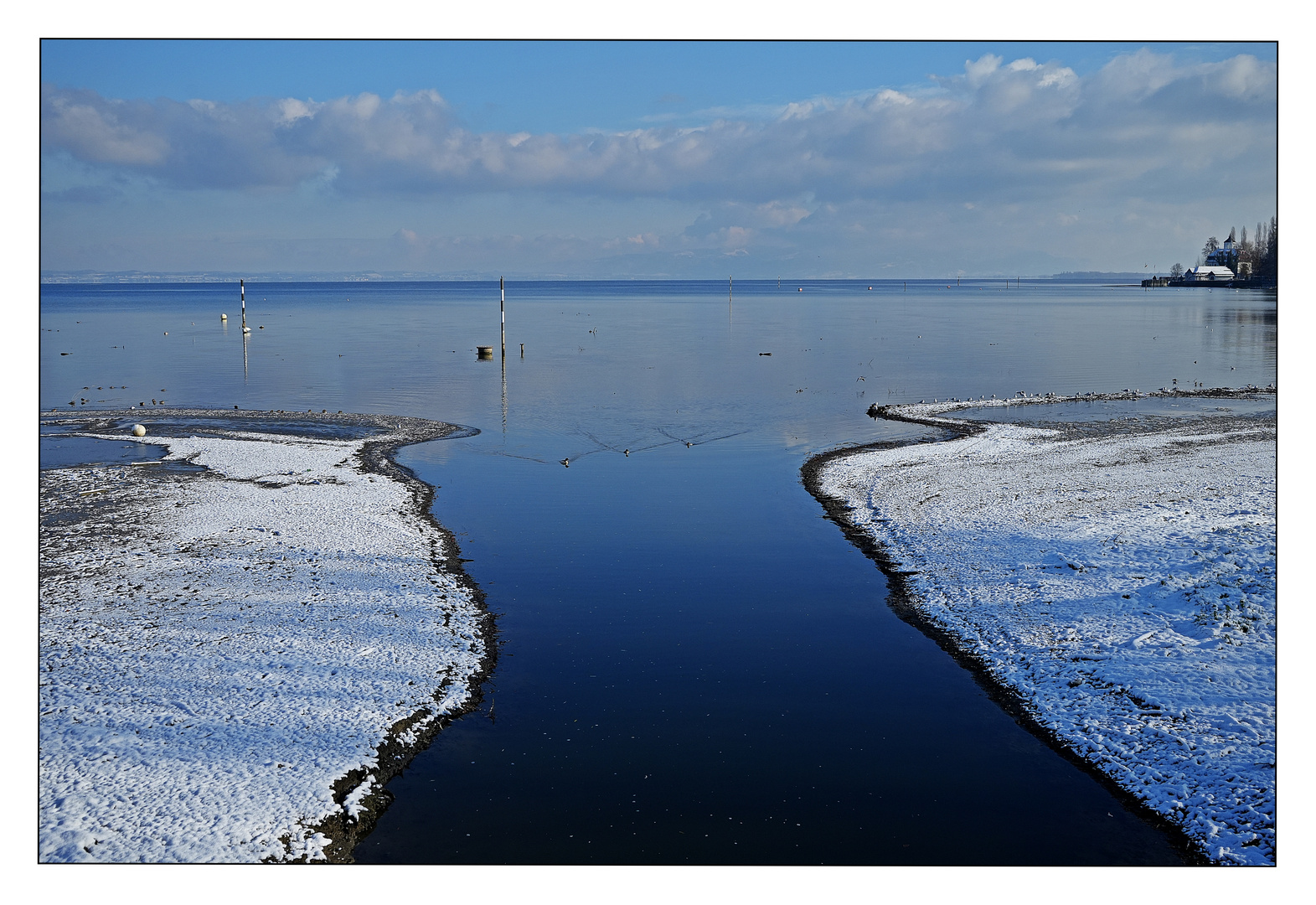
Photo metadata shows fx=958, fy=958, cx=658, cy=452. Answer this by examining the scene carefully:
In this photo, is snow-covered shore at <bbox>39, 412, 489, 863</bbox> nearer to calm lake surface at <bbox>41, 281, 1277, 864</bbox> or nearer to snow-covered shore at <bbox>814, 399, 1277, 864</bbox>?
calm lake surface at <bbox>41, 281, 1277, 864</bbox>

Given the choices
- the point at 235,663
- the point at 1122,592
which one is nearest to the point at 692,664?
the point at 235,663

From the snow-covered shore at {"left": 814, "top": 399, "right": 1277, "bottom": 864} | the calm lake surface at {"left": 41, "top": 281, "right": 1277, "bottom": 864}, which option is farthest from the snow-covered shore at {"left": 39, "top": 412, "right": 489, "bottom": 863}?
the snow-covered shore at {"left": 814, "top": 399, "right": 1277, "bottom": 864}

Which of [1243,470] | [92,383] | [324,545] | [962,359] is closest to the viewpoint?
[324,545]

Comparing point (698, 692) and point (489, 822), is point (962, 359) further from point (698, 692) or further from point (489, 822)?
point (489, 822)

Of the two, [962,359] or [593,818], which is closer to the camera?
[593,818]

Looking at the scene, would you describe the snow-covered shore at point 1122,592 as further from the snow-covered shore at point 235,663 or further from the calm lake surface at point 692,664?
the snow-covered shore at point 235,663

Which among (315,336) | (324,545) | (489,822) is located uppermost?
(315,336)

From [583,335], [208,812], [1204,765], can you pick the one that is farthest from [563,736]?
[583,335]

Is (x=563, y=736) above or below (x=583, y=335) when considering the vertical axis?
below
